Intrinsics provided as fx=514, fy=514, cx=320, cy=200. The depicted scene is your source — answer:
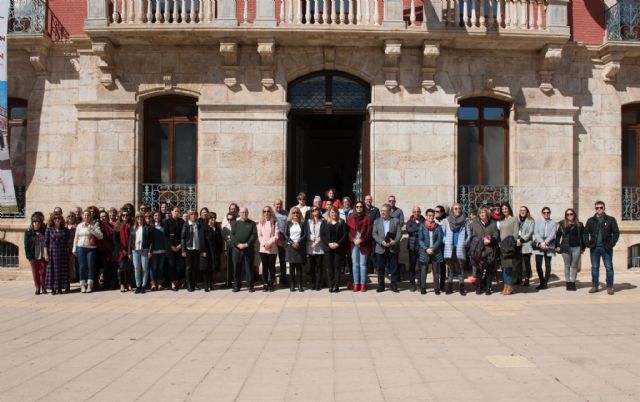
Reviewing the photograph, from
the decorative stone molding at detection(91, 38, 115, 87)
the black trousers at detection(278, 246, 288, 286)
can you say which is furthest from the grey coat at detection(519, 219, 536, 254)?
the decorative stone molding at detection(91, 38, 115, 87)

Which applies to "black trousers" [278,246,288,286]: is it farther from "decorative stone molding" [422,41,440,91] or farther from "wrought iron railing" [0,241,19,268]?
"wrought iron railing" [0,241,19,268]

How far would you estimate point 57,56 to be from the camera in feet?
42.7

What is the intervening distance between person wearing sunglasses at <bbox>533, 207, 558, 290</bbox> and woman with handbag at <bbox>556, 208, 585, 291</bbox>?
197 millimetres

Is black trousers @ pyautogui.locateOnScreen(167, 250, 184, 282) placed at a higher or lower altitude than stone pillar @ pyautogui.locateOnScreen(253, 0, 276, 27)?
lower

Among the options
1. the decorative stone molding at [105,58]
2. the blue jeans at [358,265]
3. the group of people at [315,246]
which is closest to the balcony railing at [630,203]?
the group of people at [315,246]

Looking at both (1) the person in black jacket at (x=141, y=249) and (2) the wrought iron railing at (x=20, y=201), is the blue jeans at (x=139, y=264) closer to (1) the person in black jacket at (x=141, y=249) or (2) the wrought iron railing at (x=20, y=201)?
(1) the person in black jacket at (x=141, y=249)

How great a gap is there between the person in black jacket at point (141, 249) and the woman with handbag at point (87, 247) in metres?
0.78

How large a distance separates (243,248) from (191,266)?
3.94ft

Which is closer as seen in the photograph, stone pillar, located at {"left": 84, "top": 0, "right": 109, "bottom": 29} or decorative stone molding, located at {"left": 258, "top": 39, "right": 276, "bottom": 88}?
stone pillar, located at {"left": 84, "top": 0, "right": 109, "bottom": 29}

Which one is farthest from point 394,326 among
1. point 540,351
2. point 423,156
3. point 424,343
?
point 423,156

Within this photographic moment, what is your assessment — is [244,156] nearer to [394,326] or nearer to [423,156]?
[423,156]

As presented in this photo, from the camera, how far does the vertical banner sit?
36.3 feet

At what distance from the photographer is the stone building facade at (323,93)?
1223 cm

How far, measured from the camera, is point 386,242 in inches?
413
